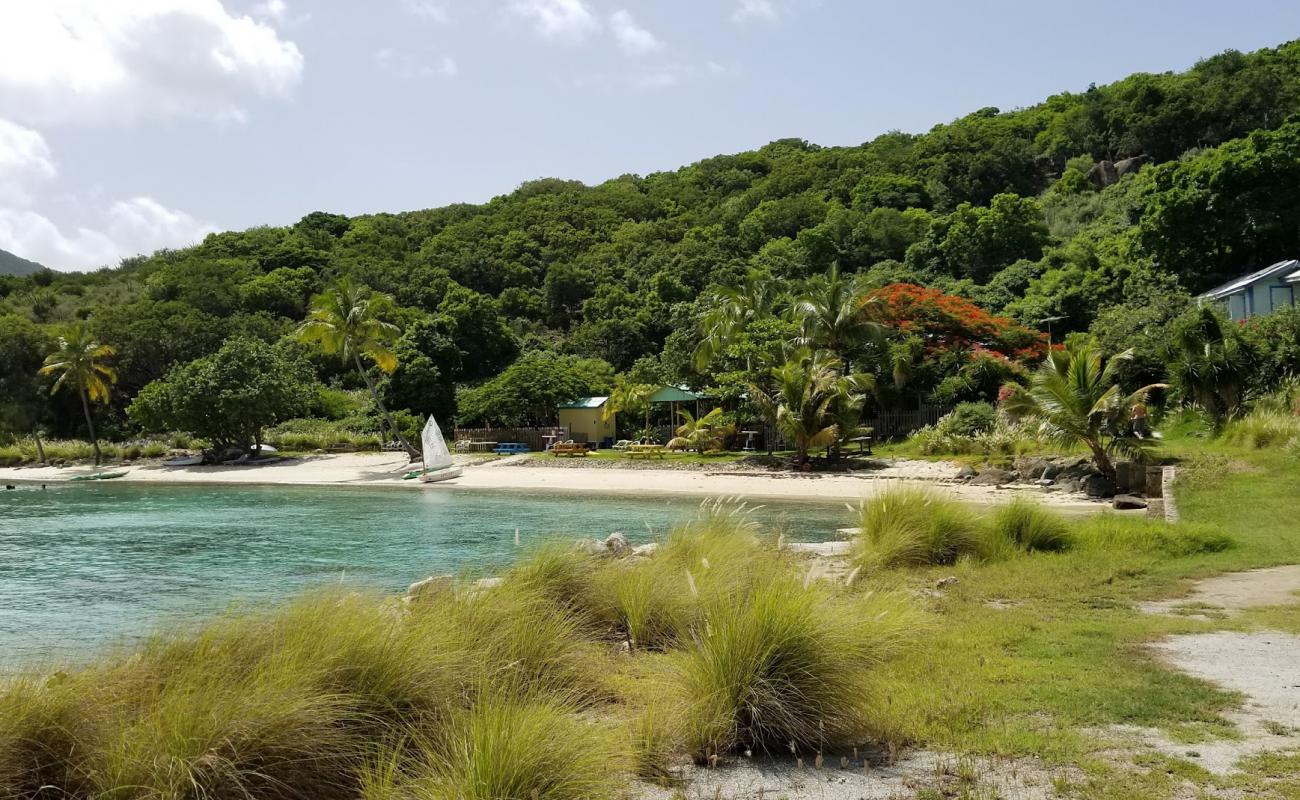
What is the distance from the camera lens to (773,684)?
458 cm

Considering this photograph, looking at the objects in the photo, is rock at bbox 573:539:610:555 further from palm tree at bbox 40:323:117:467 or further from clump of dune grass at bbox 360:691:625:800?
palm tree at bbox 40:323:117:467

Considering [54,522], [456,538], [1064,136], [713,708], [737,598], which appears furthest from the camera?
[1064,136]

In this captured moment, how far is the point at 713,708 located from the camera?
4.61m

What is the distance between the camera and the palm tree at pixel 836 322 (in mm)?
31959

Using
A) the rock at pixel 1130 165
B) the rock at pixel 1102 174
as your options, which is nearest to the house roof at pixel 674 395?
the rock at pixel 1102 174

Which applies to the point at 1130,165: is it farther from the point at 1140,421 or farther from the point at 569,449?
the point at 1140,421

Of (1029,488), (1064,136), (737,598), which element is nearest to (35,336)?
(1029,488)

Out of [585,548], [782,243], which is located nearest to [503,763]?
[585,548]

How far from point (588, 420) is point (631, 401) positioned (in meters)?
3.06

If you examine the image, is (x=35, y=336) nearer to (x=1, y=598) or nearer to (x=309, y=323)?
(x=309, y=323)

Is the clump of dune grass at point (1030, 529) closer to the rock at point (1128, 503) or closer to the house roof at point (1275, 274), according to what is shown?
the rock at point (1128, 503)

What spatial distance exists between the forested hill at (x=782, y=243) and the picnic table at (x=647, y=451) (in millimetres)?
5455

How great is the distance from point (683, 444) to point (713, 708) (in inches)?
1169

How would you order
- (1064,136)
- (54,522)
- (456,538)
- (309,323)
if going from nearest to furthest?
(456,538) < (54,522) < (309,323) < (1064,136)
